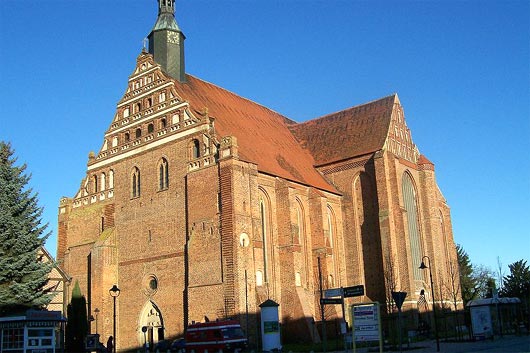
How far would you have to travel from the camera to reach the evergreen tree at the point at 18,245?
30250 millimetres

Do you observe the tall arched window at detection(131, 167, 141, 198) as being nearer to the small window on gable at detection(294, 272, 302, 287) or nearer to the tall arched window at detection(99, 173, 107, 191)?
the tall arched window at detection(99, 173, 107, 191)

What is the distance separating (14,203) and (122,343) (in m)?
13.4

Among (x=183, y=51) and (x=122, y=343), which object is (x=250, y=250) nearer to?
(x=122, y=343)

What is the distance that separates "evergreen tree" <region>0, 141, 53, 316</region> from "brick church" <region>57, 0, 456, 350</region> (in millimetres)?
8818

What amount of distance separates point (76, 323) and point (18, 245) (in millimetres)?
9580

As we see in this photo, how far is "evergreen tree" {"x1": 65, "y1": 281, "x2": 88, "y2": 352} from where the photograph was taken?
38.0m

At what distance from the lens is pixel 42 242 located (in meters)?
32.2

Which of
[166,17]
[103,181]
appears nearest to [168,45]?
[166,17]

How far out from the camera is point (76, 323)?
127 feet

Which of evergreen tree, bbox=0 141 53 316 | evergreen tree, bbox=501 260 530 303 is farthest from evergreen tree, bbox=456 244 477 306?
evergreen tree, bbox=0 141 53 316

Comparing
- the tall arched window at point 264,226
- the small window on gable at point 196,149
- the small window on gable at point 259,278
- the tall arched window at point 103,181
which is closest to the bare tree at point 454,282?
the tall arched window at point 264,226

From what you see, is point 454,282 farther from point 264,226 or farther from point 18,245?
point 18,245

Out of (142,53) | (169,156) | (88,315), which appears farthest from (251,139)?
(88,315)

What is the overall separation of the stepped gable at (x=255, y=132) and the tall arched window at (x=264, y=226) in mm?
1943
